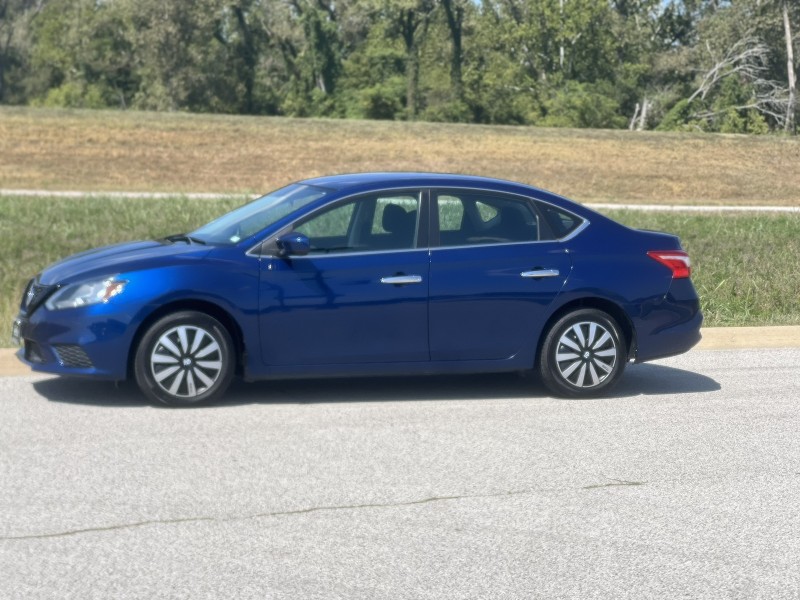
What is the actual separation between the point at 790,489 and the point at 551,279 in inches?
105

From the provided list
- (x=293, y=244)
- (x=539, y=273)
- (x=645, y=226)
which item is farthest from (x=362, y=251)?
(x=645, y=226)

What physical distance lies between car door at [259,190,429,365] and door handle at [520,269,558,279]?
0.72 m

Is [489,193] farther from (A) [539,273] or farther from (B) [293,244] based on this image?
(B) [293,244]

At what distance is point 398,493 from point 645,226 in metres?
15.1

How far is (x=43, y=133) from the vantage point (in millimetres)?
47469

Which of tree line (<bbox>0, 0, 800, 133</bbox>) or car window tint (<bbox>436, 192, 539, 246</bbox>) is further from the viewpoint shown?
tree line (<bbox>0, 0, 800, 133</bbox>)

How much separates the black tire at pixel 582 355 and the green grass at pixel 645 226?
3855mm

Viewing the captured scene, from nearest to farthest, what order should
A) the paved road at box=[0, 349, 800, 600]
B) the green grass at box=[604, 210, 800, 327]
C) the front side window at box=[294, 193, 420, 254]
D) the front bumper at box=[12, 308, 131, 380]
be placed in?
the paved road at box=[0, 349, 800, 600], the front bumper at box=[12, 308, 131, 380], the front side window at box=[294, 193, 420, 254], the green grass at box=[604, 210, 800, 327]

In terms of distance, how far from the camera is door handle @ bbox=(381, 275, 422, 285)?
348 inches

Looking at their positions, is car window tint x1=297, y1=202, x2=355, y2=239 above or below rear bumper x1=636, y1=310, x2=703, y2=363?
above

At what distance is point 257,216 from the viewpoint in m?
9.33

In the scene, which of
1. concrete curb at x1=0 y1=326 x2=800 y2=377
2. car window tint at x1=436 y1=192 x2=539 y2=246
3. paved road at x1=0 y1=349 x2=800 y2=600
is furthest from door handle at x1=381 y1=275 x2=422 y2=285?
concrete curb at x1=0 y1=326 x2=800 y2=377

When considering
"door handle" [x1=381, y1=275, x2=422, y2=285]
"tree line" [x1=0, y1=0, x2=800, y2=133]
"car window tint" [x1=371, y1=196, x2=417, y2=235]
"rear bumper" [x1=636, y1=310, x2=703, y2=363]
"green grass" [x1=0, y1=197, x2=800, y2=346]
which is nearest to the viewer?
"door handle" [x1=381, y1=275, x2=422, y2=285]

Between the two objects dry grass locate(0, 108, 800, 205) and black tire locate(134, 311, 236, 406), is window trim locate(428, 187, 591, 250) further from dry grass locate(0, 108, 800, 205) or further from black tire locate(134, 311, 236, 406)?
dry grass locate(0, 108, 800, 205)
